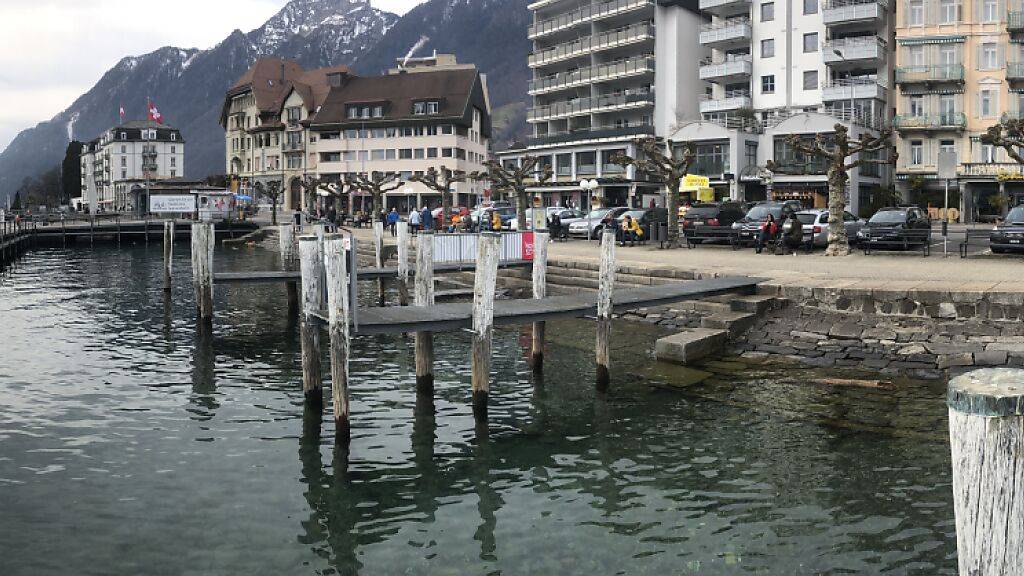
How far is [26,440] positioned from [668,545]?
34.7 feet

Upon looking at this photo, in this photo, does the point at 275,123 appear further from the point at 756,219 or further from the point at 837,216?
the point at 837,216

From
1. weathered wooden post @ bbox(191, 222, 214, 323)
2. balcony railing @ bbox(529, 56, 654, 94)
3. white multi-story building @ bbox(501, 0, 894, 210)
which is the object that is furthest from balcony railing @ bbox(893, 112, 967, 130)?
weathered wooden post @ bbox(191, 222, 214, 323)

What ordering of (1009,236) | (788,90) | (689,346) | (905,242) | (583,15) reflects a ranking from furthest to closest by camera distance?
(583,15), (788,90), (905,242), (1009,236), (689,346)

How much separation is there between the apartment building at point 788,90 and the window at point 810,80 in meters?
0.03

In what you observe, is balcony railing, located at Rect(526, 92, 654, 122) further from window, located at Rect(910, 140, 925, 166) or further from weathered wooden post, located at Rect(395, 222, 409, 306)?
weathered wooden post, located at Rect(395, 222, 409, 306)

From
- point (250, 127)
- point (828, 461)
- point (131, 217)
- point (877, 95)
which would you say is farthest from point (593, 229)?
point (250, 127)

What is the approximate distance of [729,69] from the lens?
7375cm

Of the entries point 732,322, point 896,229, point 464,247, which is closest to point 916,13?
point 896,229

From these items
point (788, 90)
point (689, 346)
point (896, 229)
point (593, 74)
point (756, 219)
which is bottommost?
point (689, 346)

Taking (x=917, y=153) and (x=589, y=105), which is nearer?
(x=917, y=153)

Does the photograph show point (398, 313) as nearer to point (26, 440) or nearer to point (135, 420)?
point (135, 420)

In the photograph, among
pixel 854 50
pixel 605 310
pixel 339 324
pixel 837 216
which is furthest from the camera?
pixel 854 50

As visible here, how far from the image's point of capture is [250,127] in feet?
429

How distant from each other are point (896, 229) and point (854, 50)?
38.4 m
